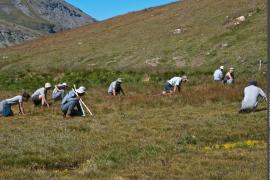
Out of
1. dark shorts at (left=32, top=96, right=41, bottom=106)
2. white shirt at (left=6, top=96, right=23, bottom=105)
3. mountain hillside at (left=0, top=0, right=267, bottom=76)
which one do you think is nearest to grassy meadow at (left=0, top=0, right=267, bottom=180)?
mountain hillside at (left=0, top=0, right=267, bottom=76)

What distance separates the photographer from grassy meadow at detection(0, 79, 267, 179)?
12992 millimetres

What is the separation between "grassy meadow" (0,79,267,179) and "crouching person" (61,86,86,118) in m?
0.51

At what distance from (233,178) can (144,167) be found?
93.1 inches

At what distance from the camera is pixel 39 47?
244ft

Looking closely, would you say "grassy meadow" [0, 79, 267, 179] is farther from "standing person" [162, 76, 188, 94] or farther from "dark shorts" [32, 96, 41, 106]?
"standing person" [162, 76, 188, 94]

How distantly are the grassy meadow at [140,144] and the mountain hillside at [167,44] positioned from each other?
18.1 metres

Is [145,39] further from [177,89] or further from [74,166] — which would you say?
[74,166]

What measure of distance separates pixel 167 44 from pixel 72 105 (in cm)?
3201

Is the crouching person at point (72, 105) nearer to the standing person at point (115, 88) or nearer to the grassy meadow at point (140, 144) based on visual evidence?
the grassy meadow at point (140, 144)

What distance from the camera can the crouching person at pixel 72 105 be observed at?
81.4 feet

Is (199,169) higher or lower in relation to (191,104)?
lower

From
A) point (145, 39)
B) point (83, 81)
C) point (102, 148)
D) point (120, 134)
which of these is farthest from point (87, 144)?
point (145, 39)

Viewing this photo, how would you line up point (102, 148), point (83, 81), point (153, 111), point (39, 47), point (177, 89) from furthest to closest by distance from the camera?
1. point (39, 47)
2. point (83, 81)
3. point (177, 89)
4. point (153, 111)
5. point (102, 148)

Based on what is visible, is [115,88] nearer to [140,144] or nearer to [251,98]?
[251,98]
